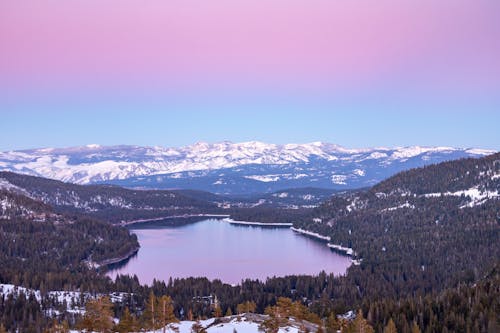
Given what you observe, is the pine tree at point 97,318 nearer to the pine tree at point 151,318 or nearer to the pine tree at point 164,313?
the pine tree at point 151,318

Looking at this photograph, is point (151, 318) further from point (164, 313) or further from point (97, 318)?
point (97, 318)

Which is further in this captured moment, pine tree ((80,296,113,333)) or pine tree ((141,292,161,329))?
pine tree ((141,292,161,329))

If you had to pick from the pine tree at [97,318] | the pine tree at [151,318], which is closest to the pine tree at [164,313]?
the pine tree at [151,318]

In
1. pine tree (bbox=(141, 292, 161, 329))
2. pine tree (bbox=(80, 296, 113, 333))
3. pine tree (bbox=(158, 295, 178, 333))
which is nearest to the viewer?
pine tree (bbox=(80, 296, 113, 333))

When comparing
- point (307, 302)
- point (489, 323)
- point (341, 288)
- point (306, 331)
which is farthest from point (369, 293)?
point (306, 331)

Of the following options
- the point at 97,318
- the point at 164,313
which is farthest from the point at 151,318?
the point at 97,318

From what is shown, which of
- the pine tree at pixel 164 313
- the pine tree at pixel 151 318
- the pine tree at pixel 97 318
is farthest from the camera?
the pine tree at pixel 151 318

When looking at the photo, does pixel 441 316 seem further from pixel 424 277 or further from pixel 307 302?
pixel 424 277

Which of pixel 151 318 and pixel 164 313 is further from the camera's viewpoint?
pixel 151 318

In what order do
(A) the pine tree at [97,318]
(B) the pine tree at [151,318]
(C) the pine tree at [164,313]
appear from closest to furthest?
(A) the pine tree at [97,318] → (C) the pine tree at [164,313] → (B) the pine tree at [151,318]

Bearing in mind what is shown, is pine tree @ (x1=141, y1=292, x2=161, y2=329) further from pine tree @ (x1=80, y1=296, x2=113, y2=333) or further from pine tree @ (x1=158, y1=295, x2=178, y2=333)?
pine tree @ (x1=80, y1=296, x2=113, y2=333)

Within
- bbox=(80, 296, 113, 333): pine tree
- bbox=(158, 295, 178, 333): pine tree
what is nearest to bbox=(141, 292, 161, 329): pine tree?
bbox=(158, 295, 178, 333): pine tree

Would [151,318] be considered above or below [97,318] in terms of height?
below

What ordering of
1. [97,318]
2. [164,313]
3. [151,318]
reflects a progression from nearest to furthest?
[97,318]
[164,313]
[151,318]
